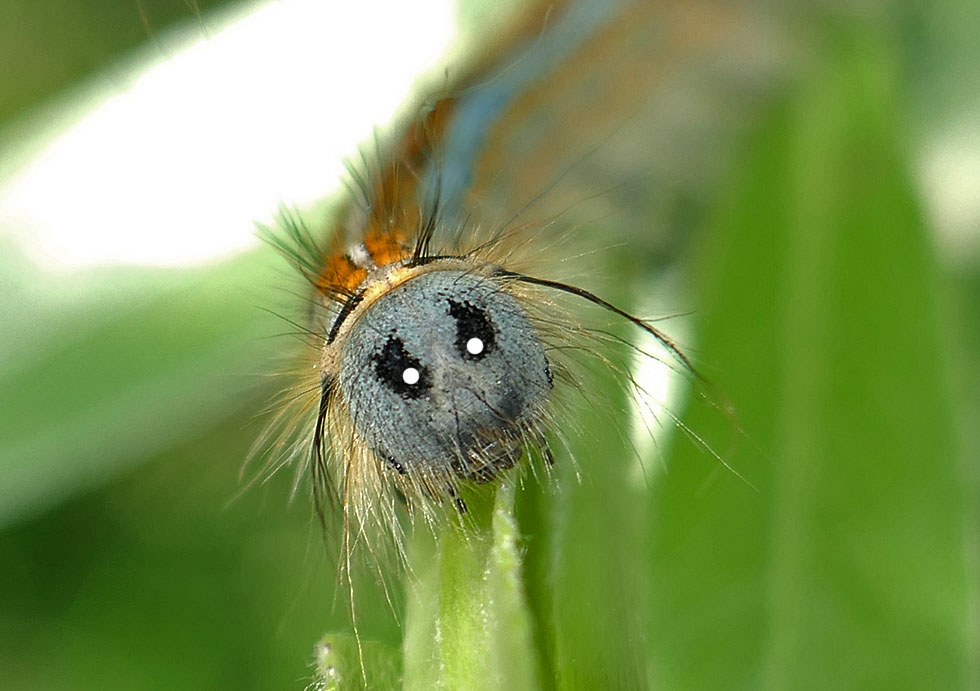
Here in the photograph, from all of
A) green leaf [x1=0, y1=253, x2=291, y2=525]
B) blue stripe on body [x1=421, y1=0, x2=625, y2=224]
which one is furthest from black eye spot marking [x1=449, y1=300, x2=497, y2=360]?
green leaf [x1=0, y1=253, x2=291, y2=525]

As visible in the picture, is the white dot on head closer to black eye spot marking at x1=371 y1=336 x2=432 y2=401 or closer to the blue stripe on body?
black eye spot marking at x1=371 y1=336 x2=432 y2=401

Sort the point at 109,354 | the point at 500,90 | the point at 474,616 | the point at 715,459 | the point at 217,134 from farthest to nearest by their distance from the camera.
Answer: the point at 217,134 → the point at 109,354 → the point at 500,90 → the point at 715,459 → the point at 474,616

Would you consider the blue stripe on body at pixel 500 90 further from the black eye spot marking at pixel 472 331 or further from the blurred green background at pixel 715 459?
the black eye spot marking at pixel 472 331

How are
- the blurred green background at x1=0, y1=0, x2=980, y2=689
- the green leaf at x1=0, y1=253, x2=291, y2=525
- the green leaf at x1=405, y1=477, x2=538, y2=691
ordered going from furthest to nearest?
the green leaf at x1=0, y1=253, x2=291, y2=525 < the blurred green background at x1=0, y1=0, x2=980, y2=689 < the green leaf at x1=405, y1=477, x2=538, y2=691

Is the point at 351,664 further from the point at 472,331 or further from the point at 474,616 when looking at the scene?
the point at 472,331

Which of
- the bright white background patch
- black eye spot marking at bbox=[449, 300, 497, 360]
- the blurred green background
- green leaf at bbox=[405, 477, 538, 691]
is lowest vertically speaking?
green leaf at bbox=[405, 477, 538, 691]

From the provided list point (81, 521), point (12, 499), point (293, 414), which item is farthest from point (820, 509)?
point (81, 521)

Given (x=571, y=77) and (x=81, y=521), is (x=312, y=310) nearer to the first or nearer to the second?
(x=571, y=77)

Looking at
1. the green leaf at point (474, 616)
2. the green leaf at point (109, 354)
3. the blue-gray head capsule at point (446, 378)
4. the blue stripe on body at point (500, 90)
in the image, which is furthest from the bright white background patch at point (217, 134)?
the green leaf at point (474, 616)

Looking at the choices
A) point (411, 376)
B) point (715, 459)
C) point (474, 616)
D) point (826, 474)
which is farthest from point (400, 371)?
point (826, 474)
